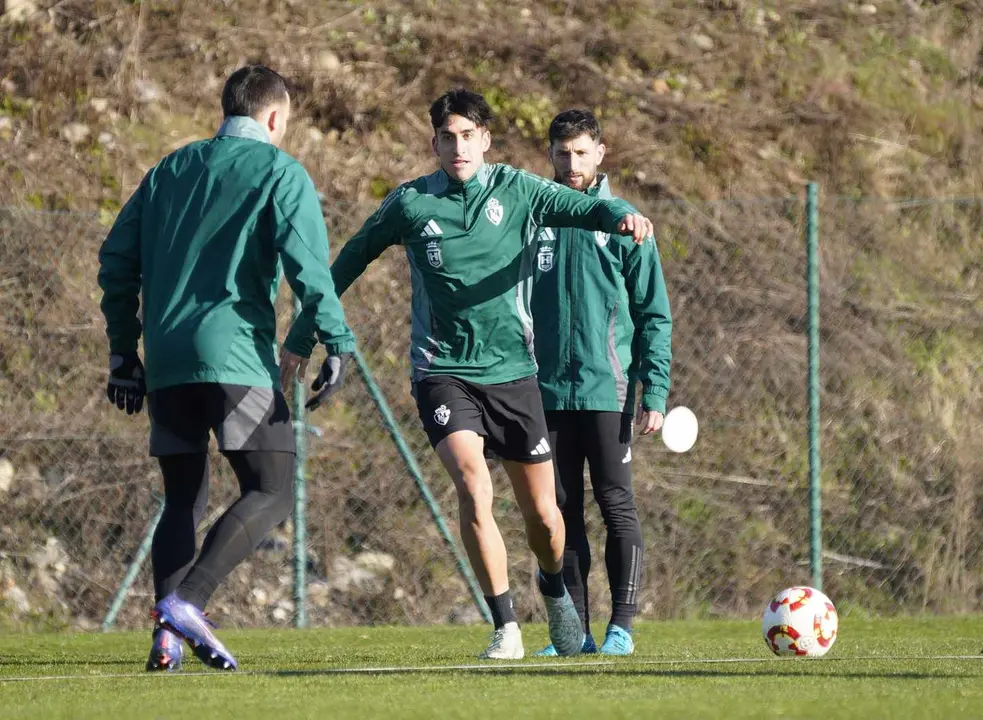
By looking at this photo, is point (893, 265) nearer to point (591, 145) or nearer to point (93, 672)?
point (591, 145)

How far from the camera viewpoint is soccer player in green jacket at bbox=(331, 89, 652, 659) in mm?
6195

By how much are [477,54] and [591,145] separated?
628cm

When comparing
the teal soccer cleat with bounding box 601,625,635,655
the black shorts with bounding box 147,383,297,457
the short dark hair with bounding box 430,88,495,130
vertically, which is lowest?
the teal soccer cleat with bounding box 601,625,635,655

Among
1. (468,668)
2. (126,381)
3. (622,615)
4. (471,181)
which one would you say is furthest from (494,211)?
(622,615)

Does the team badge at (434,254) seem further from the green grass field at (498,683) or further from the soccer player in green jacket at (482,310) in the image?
the green grass field at (498,683)

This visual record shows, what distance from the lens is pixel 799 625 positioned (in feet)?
20.8

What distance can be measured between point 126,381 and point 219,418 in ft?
1.39

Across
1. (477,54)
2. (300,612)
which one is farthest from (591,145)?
(477,54)

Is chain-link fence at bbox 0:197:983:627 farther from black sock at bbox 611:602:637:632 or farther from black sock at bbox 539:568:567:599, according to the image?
black sock at bbox 539:568:567:599

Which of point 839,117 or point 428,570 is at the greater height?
point 839,117

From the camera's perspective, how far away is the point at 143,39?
12562mm

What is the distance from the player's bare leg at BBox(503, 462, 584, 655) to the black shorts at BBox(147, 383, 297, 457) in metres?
1.13

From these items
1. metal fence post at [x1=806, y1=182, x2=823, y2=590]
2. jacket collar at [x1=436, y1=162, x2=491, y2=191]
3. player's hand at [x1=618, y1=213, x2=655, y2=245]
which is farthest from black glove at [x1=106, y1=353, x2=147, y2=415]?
metal fence post at [x1=806, y1=182, x2=823, y2=590]

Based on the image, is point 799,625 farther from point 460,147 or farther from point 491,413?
point 460,147
